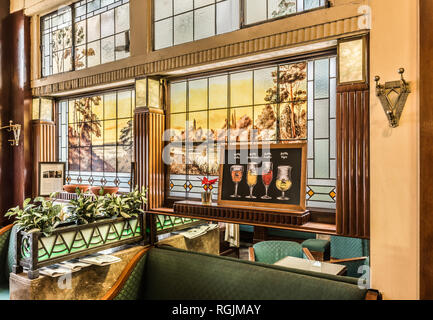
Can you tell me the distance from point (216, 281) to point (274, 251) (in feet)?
5.12

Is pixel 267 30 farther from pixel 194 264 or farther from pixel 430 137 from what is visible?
pixel 194 264

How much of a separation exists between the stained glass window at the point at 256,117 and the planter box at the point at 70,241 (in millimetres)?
756

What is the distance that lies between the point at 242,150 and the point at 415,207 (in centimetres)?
156

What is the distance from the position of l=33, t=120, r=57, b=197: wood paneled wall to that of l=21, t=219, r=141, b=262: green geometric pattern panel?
2.31m

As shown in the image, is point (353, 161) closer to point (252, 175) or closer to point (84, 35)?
point (252, 175)

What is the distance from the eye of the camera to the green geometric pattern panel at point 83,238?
2.68 m

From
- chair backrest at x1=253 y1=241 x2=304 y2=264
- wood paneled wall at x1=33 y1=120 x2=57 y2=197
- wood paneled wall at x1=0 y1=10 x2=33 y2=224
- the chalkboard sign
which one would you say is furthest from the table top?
wood paneled wall at x1=0 y1=10 x2=33 y2=224

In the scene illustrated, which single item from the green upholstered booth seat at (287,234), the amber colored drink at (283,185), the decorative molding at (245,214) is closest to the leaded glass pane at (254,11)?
the amber colored drink at (283,185)

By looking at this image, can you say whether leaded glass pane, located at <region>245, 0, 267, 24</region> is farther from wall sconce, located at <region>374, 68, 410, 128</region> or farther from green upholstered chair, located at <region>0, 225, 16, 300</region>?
green upholstered chair, located at <region>0, 225, 16, 300</region>

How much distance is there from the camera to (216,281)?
101 inches

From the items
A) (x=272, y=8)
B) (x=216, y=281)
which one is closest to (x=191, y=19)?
(x=272, y=8)

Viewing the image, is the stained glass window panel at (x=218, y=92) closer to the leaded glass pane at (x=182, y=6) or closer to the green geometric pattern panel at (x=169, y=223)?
the leaded glass pane at (x=182, y=6)

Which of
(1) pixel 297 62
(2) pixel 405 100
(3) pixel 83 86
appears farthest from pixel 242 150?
(3) pixel 83 86

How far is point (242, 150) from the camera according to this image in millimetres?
3168
